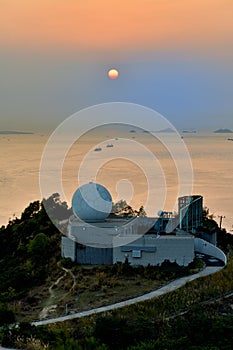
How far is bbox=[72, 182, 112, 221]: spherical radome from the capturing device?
76.8 ft

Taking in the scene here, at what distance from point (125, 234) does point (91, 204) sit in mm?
2065

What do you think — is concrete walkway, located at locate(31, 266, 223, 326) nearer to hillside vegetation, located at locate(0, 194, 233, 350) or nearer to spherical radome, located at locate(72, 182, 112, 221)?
hillside vegetation, located at locate(0, 194, 233, 350)

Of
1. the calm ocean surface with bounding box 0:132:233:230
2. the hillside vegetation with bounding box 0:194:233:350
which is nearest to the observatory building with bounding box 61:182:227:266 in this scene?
the hillside vegetation with bounding box 0:194:233:350

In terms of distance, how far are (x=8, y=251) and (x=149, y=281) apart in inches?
517

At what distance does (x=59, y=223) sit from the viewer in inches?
1150

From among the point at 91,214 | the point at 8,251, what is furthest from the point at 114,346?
the point at 8,251

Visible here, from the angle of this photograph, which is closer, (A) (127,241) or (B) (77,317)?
(B) (77,317)

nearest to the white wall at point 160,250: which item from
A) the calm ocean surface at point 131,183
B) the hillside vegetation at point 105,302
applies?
the hillside vegetation at point 105,302

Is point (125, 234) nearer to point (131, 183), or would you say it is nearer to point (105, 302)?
point (105, 302)

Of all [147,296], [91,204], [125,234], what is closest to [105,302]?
[147,296]

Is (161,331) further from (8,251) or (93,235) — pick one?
(8,251)

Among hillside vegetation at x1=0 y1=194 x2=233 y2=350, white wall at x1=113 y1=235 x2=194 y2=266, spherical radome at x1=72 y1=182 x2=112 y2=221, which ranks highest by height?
spherical radome at x1=72 y1=182 x2=112 y2=221

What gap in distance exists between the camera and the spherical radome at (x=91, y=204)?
23.4 meters

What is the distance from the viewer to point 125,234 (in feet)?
74.2
